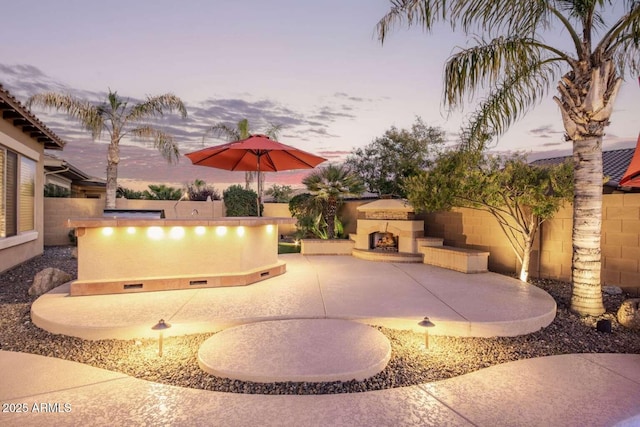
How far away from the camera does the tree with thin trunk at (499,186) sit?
21.1ft

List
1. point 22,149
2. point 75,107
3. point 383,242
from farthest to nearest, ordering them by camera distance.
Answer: point 75,107, point 383,242, point 22,149

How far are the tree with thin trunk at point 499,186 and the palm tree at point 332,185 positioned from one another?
364 cm

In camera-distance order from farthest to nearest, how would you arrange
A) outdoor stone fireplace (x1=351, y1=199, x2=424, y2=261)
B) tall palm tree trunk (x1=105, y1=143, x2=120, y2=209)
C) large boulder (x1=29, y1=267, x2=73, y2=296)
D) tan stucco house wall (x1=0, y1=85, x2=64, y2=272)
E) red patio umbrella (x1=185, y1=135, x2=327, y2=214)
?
tall palm tree trunk (x1=105, y1=143, x2=120, y2=209)
outdoor stone fireplace (x1=351, y1=199, x2=424, y2=261)
tan stucco house wall (x1=0, y1=85, x2=64, y2=272)
red patio umbrella (x1=185, y1=135, x2=327, y2=214)
large boulder (x1=29, y1=267, x2=73, y2=296)

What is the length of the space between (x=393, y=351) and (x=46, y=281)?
21.9 feet

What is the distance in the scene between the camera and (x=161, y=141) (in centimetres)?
1425

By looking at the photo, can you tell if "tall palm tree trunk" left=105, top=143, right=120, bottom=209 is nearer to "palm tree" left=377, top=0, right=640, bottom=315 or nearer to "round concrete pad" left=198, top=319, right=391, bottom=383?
"round concrete pad" left=198, top=319, right=391, bottom=383

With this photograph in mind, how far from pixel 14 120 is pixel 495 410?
37.5 feet

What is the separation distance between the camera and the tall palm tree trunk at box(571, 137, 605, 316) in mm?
5184

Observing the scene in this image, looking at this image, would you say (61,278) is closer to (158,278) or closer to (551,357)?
(158,278)

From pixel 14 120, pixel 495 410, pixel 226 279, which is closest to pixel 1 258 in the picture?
pixel 14 120

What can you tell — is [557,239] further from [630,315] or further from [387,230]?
[387,230]

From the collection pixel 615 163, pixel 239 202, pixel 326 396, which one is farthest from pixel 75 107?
pixel 615 163

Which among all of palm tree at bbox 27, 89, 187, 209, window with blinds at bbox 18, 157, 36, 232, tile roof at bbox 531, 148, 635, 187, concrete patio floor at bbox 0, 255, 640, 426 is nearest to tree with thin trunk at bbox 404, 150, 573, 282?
concrete patio floor at bbox 0, 255, 640, 426

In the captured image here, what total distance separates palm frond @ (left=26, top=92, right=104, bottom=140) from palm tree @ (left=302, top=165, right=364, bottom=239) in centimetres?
888
